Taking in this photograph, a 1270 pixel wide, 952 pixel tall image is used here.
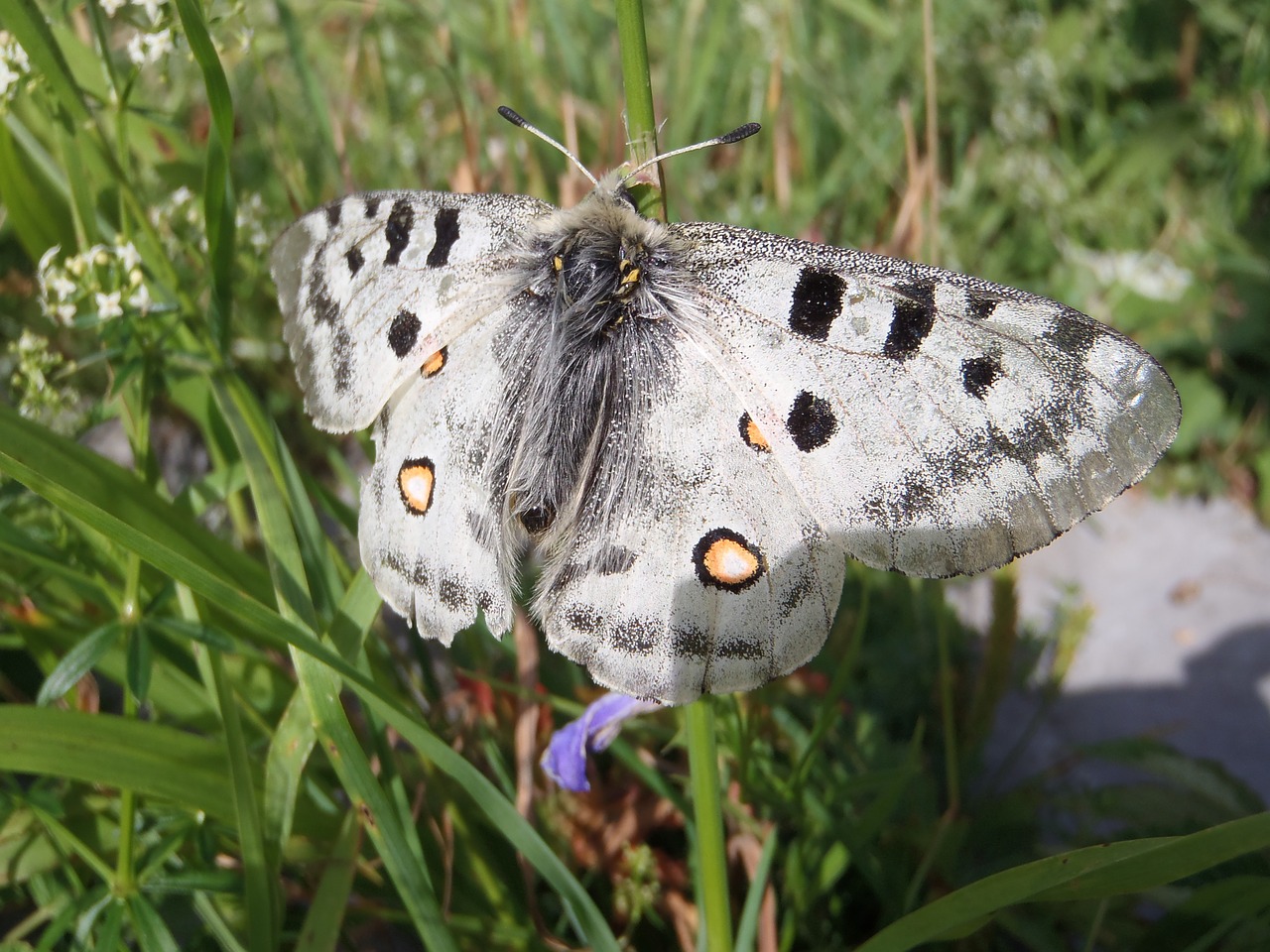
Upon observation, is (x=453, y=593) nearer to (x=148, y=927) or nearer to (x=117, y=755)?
(x=117, y=755)

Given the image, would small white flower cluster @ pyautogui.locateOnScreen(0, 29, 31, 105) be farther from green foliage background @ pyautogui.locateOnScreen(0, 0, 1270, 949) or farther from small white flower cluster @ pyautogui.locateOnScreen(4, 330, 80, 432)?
small white flower cluster @ pyautogui.locateOnScreen(4, 330, 80, 432)

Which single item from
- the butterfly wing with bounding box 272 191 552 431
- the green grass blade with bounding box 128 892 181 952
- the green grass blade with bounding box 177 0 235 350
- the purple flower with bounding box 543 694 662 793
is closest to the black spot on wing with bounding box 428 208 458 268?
the butterfly wing with bounding box 272 191 552 431

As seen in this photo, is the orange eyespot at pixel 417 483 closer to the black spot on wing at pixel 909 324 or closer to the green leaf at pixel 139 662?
the green leaf at pixel 139 662

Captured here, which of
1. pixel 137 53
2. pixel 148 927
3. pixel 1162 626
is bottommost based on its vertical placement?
pixel 1162 626

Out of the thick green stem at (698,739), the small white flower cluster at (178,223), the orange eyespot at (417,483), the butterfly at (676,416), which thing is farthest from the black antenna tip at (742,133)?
the small white flower cluster at (178,223)

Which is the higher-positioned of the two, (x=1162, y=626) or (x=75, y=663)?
(x=75, y=663)

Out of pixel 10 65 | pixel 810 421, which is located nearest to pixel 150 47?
pixel 10 65
